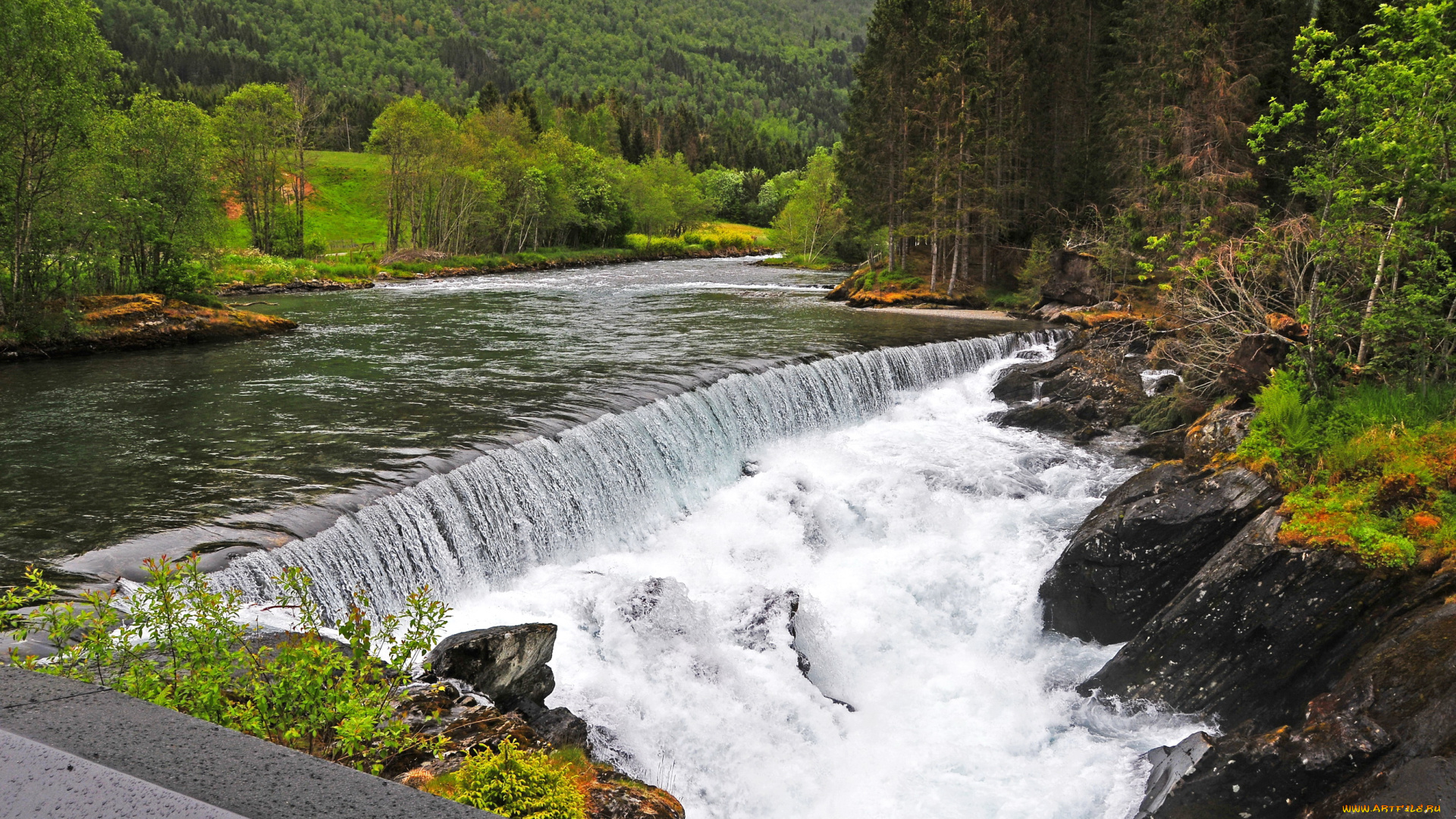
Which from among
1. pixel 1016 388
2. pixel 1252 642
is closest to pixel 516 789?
pixel 1252 642

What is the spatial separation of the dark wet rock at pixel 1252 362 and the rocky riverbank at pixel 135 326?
27.3 meters

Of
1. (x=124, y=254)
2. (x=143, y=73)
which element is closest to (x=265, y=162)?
(x=124, y=254)

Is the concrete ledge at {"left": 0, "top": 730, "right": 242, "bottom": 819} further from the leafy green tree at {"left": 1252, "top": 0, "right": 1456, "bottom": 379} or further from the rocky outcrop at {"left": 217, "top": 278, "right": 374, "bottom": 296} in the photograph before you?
the rocky outcrop at {"left": 217, "top": 278, "right": 374, "bottom": 296}

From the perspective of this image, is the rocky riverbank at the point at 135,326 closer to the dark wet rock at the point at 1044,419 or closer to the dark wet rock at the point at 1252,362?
the dark wet rock at the point at 1044,419

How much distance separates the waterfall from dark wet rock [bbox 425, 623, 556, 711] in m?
1.69

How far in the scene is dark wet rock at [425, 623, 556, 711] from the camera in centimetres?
741

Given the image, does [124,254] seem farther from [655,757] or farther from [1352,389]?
[1352,389]

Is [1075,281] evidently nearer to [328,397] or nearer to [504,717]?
[328,397]

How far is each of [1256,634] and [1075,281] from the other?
91.2 feet

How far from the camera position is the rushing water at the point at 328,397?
36.4 feet

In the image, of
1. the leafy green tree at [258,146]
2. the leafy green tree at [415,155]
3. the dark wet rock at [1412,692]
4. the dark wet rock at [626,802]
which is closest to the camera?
the dark wet rock at [626,802]

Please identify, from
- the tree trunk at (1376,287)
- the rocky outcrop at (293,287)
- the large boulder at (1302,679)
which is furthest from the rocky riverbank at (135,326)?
the tree trunk at (1376,287)

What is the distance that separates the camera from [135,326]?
23.7 meters

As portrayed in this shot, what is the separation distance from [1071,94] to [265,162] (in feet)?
164
